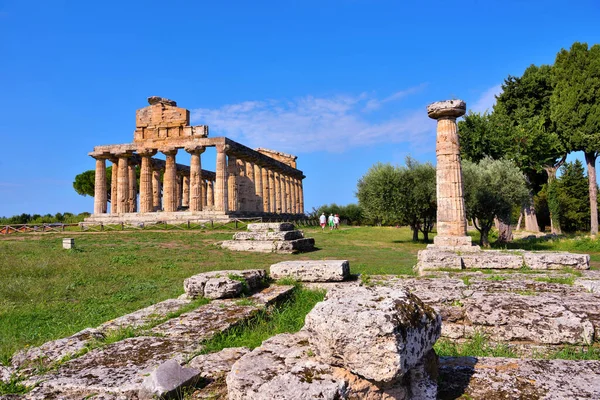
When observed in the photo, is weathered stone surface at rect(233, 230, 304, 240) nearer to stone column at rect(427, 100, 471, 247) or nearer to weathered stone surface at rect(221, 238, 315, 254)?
weathered stone surface at rect(221, 238, 315, 254)

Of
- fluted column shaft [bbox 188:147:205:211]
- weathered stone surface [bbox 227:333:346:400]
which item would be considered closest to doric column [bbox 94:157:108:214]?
fluted column shaft [bbox 188:147:205:211]

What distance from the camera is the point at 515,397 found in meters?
2.72

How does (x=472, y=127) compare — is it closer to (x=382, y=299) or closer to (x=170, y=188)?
(x=170, y=188)

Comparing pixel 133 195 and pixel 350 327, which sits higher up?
pixel 133 195

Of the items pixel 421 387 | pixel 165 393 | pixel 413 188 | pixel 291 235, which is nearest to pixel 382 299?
pixel 421 387

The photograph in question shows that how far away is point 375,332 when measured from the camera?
268 centimetres

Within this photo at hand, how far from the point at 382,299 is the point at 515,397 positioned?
3.32 ft

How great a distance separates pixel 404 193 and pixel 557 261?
16.6m

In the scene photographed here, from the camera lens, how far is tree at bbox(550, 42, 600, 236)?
2725 cm

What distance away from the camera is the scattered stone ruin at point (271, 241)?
661 inches

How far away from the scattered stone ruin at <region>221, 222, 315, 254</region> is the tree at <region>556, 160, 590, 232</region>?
33508 mm

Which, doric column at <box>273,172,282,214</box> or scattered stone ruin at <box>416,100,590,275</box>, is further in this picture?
doric column at <box>273,172,282,214</box>

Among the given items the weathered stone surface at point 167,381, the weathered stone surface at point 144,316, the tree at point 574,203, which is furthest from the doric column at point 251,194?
the weathered stone surface at point 167,381

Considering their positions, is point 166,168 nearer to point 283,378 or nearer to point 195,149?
point 195,149
